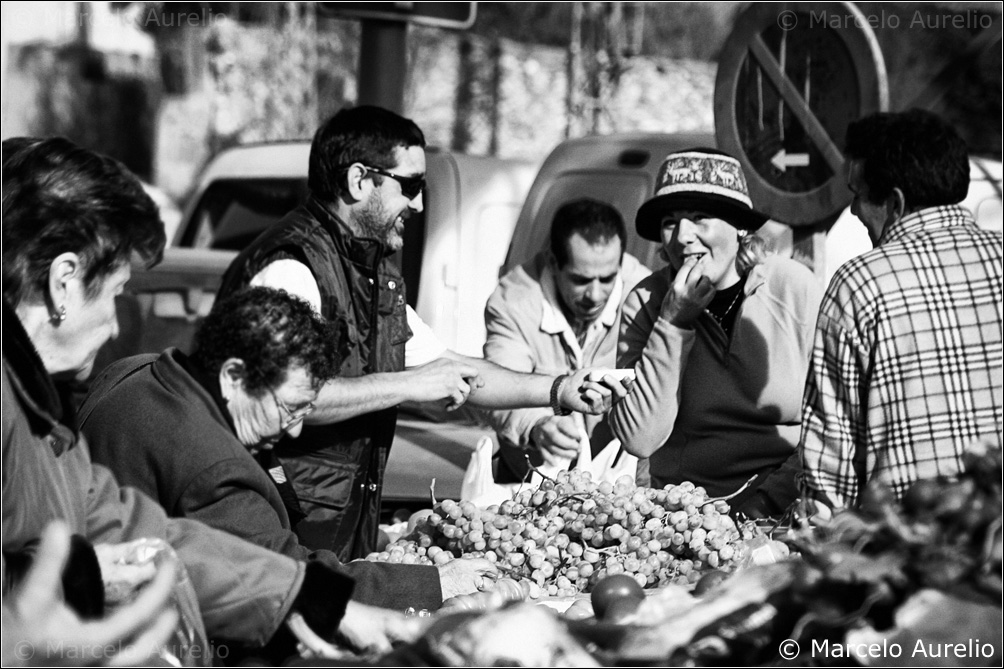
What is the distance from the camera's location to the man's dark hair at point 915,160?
2.73 meters

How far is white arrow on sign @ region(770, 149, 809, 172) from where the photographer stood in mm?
4316

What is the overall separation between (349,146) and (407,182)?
17cm

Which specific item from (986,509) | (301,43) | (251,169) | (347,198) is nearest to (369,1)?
(251,169)

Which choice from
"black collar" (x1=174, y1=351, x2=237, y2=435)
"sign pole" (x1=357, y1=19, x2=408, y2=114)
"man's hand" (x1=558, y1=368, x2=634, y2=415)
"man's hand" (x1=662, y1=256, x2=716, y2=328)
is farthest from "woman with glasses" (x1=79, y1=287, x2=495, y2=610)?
"sign pole" (x1=357, y1=19, x2=408, y2=114)

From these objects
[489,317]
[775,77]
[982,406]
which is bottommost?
[489,317]

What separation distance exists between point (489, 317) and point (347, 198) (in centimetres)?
144

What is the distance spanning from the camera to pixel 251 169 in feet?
25.3

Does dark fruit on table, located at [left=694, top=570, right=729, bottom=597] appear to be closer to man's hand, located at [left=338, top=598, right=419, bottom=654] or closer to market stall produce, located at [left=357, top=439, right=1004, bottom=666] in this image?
market stall produce, located at [left=357, top=439, right=1004, bottom=666]

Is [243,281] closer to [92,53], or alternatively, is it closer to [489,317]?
[489,317]

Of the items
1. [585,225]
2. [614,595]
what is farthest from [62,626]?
[585,225]

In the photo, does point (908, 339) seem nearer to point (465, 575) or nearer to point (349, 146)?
point (465, 575)

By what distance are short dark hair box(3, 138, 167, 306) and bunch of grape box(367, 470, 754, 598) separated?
1077 millimetres

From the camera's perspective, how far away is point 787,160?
4.36 meters

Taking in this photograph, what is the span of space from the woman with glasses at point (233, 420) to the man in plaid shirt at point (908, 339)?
858 millimetres
